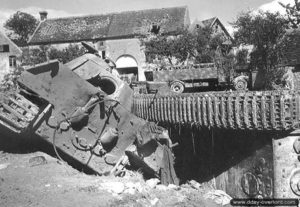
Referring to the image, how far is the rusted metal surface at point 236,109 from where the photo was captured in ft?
21.1

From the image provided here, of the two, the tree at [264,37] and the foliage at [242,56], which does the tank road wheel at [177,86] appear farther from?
the foliage at [242,56]

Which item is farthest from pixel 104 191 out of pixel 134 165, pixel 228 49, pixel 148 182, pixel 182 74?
pixel 228 49

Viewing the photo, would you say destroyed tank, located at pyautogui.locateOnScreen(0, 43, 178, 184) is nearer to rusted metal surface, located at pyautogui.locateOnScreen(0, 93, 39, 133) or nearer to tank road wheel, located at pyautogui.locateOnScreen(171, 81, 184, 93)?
rusted metal surface, located at pyautogui.locateOnScreen(0, 93, 39, 133)

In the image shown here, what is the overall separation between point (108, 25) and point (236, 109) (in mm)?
36395

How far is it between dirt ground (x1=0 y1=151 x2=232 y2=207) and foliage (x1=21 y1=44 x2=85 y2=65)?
2830 centimetres

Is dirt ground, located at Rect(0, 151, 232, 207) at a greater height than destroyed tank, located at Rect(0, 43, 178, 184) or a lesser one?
lesser

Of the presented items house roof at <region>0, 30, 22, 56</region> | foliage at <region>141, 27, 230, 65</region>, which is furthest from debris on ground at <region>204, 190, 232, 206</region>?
house roof at <region>0, 30, 22, 56</region>

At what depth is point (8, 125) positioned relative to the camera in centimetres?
792

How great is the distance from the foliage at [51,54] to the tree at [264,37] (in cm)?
1664

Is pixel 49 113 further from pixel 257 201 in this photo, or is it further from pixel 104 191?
pixel 257 201

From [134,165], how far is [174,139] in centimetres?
121

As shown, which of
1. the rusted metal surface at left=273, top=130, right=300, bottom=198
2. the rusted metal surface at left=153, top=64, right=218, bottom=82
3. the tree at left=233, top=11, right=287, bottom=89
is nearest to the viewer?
the rusted metal surface at left=273, top=130, right=300, bottom=198

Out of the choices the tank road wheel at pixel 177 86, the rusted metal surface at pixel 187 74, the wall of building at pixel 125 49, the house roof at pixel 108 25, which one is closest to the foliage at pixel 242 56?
the house roof at pixel 108 25

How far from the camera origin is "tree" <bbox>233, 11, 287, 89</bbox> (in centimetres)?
2242
